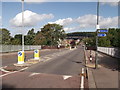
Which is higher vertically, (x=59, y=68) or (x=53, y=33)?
(x=53, y=33)

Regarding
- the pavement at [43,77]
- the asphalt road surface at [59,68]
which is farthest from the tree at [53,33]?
the pavement at [43,77]

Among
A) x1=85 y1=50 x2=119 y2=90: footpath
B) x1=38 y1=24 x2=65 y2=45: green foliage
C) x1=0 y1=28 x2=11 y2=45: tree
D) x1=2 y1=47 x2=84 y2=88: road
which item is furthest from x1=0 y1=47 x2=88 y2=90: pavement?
x1=38 y1=24 x2=65 y2=45: green foliage

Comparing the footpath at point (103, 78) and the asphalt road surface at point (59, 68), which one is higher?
the footpath at point (103, 78)

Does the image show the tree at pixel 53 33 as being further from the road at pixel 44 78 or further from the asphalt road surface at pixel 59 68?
the road at pixel 44 78

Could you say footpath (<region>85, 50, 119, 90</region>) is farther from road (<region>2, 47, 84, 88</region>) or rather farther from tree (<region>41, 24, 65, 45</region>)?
tree (<region>41, 24, 65, 45</region>)

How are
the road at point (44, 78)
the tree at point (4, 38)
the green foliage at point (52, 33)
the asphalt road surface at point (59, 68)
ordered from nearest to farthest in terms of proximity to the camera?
the road at point (44, 78) → the asphalt road surface at point (59, 68) → the tree at point (4, 38) → the green foliage at point (52, 33)

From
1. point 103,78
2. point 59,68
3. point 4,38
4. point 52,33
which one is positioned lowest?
point 59,68

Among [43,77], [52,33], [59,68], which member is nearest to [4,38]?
[52,33]

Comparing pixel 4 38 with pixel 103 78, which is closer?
pixel 103 78

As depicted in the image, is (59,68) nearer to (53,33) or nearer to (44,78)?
(44,78)

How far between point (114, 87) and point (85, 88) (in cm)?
122

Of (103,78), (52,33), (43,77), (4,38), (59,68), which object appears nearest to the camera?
(103,78)

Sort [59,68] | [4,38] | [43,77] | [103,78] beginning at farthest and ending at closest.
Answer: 1. [4,38]
2. [59,68]
3. [43,77]
4. [103,78]

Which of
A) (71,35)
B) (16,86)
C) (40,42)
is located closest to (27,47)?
(40,42)
